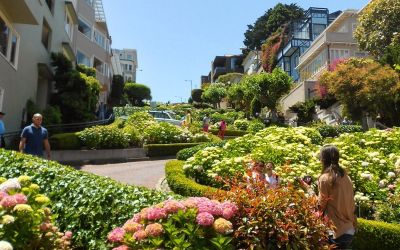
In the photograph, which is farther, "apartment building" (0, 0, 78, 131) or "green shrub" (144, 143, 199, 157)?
Result: "green shrub" (144, 143, 199, 157)

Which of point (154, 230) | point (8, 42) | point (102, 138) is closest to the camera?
point (154, 230)

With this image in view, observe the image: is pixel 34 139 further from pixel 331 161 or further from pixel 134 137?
pixel 134 137

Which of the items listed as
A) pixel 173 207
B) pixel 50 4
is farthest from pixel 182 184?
pixel 50 4

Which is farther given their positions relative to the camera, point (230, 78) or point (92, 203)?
point (230, 78)

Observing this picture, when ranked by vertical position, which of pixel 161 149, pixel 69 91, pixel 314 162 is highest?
pixel 69 91

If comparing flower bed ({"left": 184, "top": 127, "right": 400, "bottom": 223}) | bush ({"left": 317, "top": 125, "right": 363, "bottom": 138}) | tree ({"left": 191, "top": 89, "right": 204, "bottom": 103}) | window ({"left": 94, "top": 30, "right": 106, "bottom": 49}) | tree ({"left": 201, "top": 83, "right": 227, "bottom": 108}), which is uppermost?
tree ({"left": 191, "top": 89, "right": 204, "bottom": 103})

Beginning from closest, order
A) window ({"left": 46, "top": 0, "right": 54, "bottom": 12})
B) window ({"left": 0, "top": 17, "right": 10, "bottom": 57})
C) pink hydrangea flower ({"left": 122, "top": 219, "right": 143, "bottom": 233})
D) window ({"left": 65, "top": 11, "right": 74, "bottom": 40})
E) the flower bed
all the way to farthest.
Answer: pink hydrangea flower ({"left": 122, "top": 219, "right": 143, "bottom": 233}) < the flower bed < window ({"left": 0, "top": 17, "right": 10, "bottom": 57}) < window ({"left": 46, "top": 0, "right": 54, "bottom": 12}) < window ({"left": 65, "top": 11, "right": 74, "bottom": 40})

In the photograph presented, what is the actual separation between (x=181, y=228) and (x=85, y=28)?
36.2 m

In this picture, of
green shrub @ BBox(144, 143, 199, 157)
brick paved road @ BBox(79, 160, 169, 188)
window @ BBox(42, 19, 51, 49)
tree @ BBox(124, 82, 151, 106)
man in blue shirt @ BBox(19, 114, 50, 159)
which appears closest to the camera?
man in blue shirt @ BBox(19, 114, 50, 159)

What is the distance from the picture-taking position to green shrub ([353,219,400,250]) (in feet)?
21.8

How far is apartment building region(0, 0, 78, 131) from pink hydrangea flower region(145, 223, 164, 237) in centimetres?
1323

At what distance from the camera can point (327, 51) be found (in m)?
43.6

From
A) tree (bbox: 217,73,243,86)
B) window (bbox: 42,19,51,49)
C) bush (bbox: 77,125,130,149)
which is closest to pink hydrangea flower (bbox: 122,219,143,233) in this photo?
bush (bbox: 77,125,130,149)

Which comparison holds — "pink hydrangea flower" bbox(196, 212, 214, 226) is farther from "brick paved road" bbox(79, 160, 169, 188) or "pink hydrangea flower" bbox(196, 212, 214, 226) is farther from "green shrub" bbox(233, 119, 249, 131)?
"green shrub" bbox(233, 119, 249, 131)
